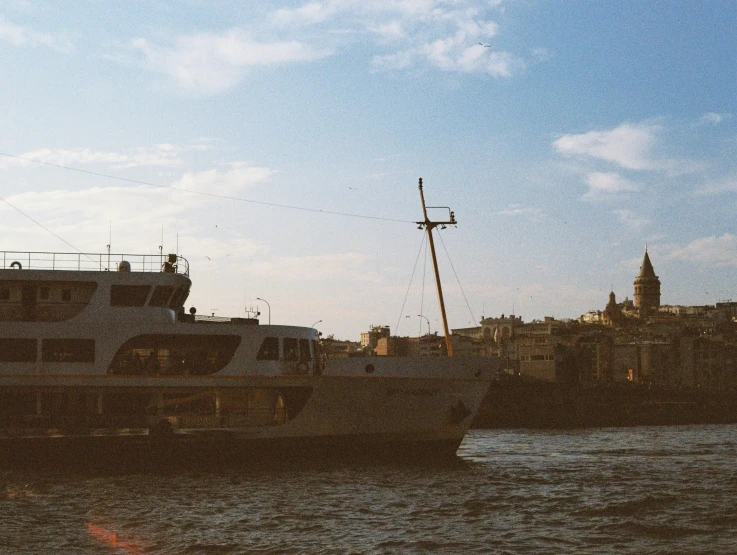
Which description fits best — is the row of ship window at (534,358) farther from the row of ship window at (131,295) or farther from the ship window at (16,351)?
the ship window at (16,351)

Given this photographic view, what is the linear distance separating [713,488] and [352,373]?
547 inches

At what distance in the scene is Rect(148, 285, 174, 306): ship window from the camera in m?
35.5

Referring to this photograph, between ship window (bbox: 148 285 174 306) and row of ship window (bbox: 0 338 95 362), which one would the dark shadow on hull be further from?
ship window (bbox: 148 285 174 306)

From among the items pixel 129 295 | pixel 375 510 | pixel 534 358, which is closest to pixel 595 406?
pixel 534 358

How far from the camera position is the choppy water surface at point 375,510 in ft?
73.4

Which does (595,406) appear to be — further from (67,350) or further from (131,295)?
(67,350)

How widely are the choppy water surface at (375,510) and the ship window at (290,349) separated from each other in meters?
4.27

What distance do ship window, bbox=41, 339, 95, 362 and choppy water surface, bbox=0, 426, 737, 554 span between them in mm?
4302

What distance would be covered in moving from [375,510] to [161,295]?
1407cm

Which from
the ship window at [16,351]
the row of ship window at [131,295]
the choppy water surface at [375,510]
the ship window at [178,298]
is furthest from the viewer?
the ship window at [178,298]

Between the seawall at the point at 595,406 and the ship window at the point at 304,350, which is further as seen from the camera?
the seawall at the point at 595,406

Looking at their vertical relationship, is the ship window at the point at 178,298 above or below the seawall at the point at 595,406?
above

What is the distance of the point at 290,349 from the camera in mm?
35375

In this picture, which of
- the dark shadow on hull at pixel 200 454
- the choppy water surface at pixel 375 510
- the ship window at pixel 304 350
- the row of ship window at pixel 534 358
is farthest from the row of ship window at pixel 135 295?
the row of ship window at pixel 534 358
